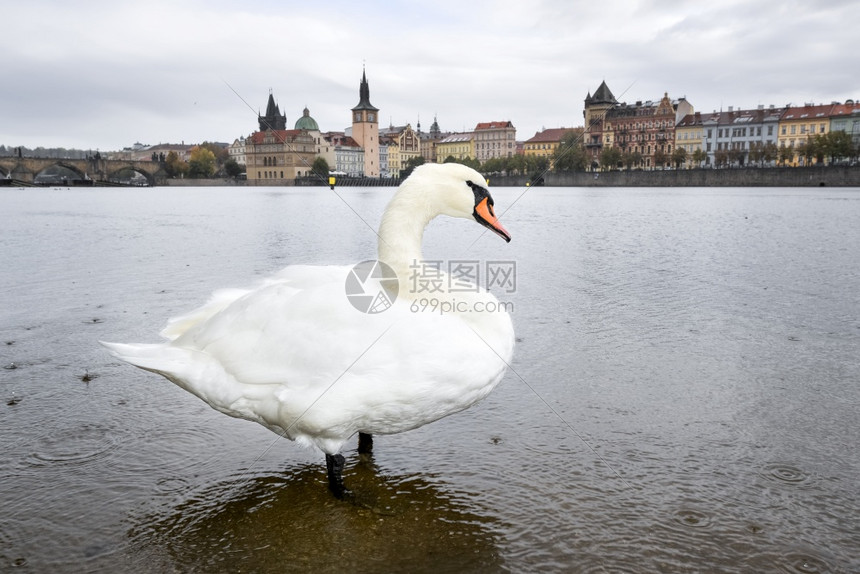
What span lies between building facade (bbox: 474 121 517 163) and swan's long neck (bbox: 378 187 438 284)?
16305cm

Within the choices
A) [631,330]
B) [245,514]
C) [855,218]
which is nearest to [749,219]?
[855,218]

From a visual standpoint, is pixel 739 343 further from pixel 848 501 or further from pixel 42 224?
pixel 42 224

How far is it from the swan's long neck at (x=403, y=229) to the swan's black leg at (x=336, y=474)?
972 mm

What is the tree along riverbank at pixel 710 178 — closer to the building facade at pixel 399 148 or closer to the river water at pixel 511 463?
the river water at pixel 511 463

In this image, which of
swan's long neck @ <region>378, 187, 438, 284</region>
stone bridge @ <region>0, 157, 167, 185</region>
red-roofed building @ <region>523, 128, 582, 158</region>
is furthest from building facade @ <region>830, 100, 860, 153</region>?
stone bridge @ <region>0, 157, 167, 185</region>

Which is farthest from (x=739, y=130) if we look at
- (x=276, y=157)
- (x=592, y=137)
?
(x=276, y=157)

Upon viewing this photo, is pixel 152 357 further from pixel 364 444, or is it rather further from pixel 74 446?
pixel 364 444

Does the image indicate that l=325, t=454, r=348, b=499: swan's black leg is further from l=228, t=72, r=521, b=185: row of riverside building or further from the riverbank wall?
l=228, t=72, r=521, b=185: row of riverside building

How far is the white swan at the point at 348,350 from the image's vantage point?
2803 mm

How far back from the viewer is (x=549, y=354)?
17.9ft

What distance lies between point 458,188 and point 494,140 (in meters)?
168

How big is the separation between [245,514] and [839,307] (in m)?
6.97

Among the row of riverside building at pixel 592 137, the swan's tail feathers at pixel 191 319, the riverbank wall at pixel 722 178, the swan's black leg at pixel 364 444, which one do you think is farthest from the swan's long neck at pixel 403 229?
the row of riverside building at pixel 592 137

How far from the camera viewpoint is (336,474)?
122 inches
